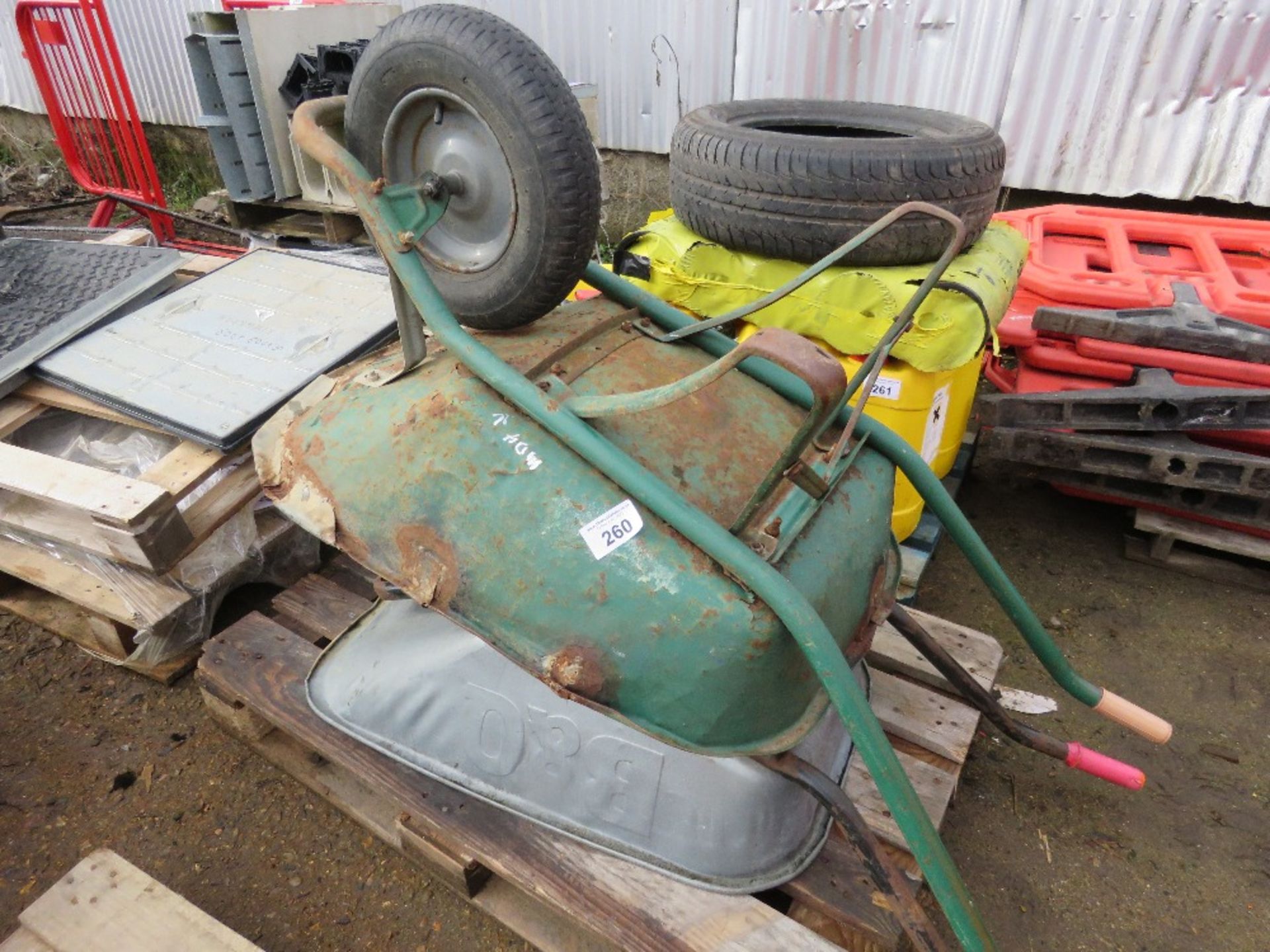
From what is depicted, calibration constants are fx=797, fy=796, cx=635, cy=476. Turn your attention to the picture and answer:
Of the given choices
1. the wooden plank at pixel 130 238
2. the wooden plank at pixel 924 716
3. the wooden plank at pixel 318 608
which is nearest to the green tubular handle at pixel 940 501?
the wooden plank at pixel 924 716

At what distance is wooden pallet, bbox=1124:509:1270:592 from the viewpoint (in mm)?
2371

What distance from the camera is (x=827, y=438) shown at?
4.51 ft

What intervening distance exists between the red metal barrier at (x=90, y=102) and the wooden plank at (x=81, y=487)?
199 cm

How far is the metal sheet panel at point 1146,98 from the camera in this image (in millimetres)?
3201

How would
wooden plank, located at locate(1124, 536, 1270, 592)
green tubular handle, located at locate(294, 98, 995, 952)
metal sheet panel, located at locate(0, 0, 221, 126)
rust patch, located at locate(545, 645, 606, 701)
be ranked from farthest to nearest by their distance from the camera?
1. metal sheet panel, located at locate(0, 0, 221, 126)
2. wooden plank, located at locate(1124, 536, 1270, 592)
3. rust patch, located at locate(545, 645, 606, 701)
4. green tubular handle, located at locate(294, 98, 995, 952)

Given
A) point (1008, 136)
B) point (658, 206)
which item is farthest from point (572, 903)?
point (658, 206)

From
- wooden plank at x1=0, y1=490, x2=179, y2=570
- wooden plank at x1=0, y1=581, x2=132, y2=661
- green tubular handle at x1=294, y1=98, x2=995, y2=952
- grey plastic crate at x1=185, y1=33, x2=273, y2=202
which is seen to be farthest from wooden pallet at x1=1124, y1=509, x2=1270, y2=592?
grey plastic crate at x1=185, y1=33, x2=273, y2=202

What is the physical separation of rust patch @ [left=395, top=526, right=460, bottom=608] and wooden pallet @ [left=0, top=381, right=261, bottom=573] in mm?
875

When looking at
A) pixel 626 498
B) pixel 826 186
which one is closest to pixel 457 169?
pixel 626 498

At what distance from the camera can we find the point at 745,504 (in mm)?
1225

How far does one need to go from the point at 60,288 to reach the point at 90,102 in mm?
2732

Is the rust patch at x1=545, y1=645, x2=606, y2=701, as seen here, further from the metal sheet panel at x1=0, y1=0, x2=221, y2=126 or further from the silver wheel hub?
the metal sheet panel at x1=0, y1=0, x2=221, y2=126

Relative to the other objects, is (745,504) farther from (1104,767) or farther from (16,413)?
(16,413)

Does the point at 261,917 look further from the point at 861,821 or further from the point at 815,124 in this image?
the point at 815,124
